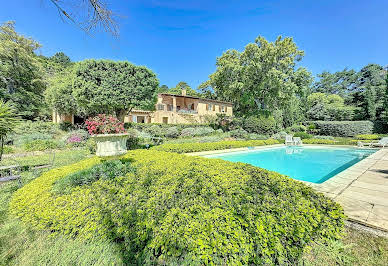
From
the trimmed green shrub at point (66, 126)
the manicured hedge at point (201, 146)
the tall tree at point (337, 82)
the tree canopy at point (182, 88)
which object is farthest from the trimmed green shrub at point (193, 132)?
the tall tree at point (337, 82)

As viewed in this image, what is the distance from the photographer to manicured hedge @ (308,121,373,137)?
1809 centimetres

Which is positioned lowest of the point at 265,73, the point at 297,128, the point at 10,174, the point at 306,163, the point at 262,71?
the point at 306,163

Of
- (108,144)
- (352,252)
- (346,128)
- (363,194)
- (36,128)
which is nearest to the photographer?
(352,252)

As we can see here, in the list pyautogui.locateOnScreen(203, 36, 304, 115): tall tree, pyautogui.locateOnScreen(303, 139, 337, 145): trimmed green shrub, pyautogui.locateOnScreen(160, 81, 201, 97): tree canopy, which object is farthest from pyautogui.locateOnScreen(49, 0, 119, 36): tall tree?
pyautogui.locateOnScreen(160, 81, 201, 97): tree canopy

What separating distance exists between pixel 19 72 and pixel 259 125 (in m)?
29.4

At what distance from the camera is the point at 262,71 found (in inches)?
810

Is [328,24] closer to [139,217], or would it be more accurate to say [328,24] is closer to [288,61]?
[288,61]

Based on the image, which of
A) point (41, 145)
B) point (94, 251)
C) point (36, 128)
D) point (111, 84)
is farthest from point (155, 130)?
point (94, 251)

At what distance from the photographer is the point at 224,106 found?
27.5 metres

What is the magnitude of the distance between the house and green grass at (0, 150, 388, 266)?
2011cm

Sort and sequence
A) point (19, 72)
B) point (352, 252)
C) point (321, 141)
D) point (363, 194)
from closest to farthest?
point (352, 252), point (363, 194), point (321, 141), point (19, 72)

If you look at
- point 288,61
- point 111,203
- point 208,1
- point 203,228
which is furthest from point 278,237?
point 288,61

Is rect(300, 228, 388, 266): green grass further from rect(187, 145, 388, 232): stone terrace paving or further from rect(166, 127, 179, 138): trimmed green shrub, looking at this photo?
rect(166, 127, 179, 138): trimmed green shrub

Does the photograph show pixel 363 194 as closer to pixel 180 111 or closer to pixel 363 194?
pixel 363 194
